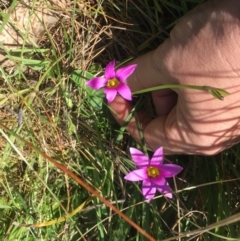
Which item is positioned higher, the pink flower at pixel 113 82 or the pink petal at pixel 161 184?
the pink flower at pixel 113 82

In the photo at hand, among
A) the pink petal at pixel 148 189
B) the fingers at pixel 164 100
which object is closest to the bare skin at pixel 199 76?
the fingers at pixel 164 100

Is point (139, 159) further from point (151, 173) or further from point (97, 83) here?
point (97, 83)

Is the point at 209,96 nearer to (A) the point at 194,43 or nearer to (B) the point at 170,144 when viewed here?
(A) the point at 194,43

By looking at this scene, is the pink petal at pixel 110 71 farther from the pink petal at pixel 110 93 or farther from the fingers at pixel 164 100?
the fingers at pixel 164 100

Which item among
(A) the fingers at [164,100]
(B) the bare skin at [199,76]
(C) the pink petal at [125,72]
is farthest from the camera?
(A) the fingers at [164,100]

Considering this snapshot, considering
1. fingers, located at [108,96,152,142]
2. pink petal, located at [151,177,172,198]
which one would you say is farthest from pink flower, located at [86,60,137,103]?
pink petal, located at [151,177,172,198]

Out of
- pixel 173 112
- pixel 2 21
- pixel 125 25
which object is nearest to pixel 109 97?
pixel 173 112

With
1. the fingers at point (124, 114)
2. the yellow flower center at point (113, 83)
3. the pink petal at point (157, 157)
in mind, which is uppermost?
the yellow flower center at point (113, 83)
